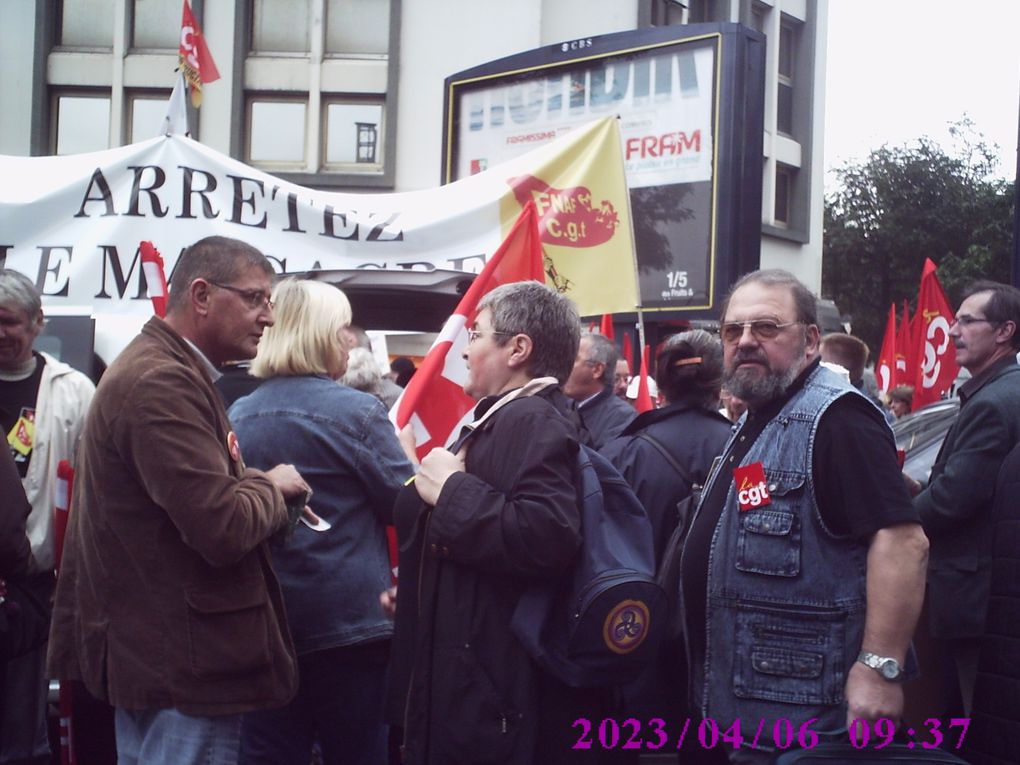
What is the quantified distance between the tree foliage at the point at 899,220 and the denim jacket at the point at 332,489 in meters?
29.8

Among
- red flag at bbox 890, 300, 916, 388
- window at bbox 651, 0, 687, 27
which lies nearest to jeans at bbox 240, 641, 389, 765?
red flag at bbox 890, 300, 916, 388

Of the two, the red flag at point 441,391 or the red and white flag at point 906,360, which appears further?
the red and white flag at point 906,360

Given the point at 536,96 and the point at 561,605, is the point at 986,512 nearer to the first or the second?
the point at 561,605

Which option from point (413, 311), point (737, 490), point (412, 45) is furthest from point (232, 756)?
point (412, 45)

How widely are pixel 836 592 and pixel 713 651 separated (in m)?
0.36

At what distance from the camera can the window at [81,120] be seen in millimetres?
20781

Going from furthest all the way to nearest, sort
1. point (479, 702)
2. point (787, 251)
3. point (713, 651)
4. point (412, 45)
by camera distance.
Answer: point (787, 251), point (412, 45), point (713, 651), point (479, 702)

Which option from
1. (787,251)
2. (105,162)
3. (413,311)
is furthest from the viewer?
(787,251)

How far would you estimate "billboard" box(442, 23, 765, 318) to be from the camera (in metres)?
8.99

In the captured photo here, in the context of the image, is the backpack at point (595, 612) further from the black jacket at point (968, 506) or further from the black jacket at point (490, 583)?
the black jacket at point (968, 506)

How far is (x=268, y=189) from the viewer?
216 inches

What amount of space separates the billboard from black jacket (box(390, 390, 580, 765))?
615 centimetres

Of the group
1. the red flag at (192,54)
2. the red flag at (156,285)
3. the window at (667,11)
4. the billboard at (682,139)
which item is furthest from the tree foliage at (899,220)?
the red flag at (156,285)

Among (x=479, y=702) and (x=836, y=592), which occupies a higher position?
(x=836, y=592)
